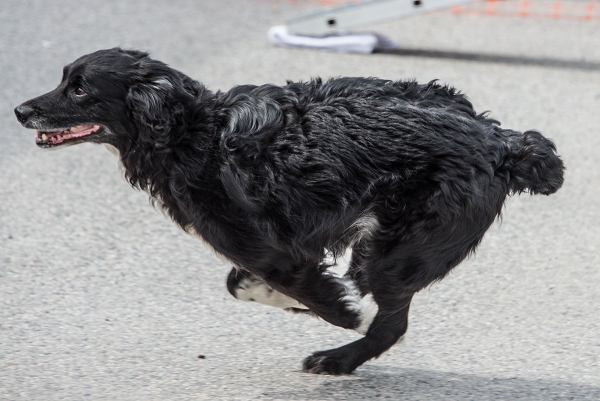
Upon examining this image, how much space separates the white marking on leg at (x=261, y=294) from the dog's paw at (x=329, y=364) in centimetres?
25

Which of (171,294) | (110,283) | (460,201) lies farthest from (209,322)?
(460,201)

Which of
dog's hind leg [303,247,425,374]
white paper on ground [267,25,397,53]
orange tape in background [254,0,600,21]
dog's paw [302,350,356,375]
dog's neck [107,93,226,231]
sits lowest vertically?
dog's paw [302,350,356,375]

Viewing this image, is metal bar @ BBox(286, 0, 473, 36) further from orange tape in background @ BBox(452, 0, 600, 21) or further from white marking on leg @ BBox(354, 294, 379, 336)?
white marking on leg @ BBox(354, 294, 379, 336)

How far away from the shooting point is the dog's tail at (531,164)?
10.9 feet

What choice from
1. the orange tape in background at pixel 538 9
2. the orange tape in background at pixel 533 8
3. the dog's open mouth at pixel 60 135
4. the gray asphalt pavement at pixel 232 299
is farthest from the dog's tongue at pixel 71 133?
the orange tape in background at pixel 538 9

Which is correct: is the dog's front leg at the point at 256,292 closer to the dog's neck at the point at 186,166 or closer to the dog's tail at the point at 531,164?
the dog's neck at the point at 186,166

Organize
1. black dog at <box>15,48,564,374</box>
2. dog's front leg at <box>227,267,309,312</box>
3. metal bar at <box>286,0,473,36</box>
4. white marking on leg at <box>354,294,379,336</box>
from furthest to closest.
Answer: metal bar at <box>286,0,473,36</box> < dog's front leg at <box>227,267,309,312</box> < white marking on leg at <box>354,294,379,336</box> < black dog at <box>15,48,564,374</box>

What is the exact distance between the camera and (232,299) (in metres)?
4.32

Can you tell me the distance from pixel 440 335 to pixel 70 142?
6.06 feet

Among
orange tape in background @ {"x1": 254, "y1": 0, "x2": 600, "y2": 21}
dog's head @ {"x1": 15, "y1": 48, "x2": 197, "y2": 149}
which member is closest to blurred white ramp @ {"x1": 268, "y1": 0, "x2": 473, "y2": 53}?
orange tape in background @ {"x1": 254, "y1": 0, "x2": 600, "y2": 21}

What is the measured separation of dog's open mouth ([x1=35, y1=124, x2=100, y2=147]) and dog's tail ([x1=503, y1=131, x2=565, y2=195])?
1.64 metres

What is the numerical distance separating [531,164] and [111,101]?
163cm

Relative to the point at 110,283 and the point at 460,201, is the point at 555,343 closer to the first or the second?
the point at 460,201

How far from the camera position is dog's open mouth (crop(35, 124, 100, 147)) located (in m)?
3.44
